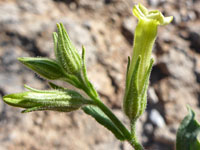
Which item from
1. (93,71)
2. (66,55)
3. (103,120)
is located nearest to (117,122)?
(103,120)

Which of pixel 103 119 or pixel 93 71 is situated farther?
pixel 93 71

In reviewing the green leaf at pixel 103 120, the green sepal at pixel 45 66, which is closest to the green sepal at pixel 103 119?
the green leaf at pixel 103 120

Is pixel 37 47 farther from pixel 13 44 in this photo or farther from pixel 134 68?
pixel 134 68

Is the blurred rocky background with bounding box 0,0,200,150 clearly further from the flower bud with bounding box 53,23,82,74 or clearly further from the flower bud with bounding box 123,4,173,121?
the flower bud with bounding box 123,4,173,121

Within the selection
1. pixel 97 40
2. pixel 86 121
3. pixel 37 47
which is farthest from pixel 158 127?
pixel 37 47

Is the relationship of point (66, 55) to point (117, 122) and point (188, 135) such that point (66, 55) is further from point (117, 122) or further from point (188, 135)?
point (188, 135)

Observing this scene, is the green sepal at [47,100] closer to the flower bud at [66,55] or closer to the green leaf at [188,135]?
the flower bud at [66,55]
